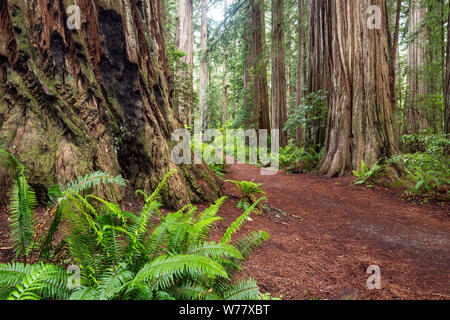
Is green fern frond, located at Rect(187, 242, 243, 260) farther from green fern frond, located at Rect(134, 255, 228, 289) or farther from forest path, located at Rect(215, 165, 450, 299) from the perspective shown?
forest path, located at Rect(215, 165, 450, 299)

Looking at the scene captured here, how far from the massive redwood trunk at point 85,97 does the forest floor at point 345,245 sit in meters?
0.52

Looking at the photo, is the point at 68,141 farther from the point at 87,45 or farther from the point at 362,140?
the point at 362,140

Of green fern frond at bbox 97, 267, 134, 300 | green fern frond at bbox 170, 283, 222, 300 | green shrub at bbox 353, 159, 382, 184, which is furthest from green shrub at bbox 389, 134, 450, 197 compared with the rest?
green fern frond at bbox 97, 267, 134, 300

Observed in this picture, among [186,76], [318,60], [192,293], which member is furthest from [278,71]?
[192,293]

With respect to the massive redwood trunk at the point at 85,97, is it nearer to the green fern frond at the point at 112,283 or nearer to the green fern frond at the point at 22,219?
the green fern frond at the point at 22,219

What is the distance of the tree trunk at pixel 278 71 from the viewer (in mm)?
10484

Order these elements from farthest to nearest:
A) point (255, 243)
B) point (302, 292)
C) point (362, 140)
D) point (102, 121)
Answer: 1. point (362, 140)
2. point (102, 121)
3. point (255, 243)
4. point (302, 292)

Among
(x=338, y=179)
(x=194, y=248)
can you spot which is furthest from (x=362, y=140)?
(x=194, y=248)

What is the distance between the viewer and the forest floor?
188 centimetres

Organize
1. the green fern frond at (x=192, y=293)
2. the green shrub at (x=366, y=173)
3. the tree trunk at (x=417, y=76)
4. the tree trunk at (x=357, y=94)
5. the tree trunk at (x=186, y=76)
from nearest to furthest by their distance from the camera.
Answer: the green fern frond at (x=192, y=293) → the green shrub at (x=366, y=173) → the tree trunk at (x=357, y=94) → the tree trunk at (x=186, y=76) → the tree trunk at (x=417, y=76)

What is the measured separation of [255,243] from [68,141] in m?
1.89

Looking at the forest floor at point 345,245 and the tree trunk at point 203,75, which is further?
the tree trunk at point 203,75

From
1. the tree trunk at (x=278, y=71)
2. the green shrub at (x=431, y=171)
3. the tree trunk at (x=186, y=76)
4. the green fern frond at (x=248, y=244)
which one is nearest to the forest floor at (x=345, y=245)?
the green fern frond at (x=248, y=244)

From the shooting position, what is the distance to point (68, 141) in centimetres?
226
